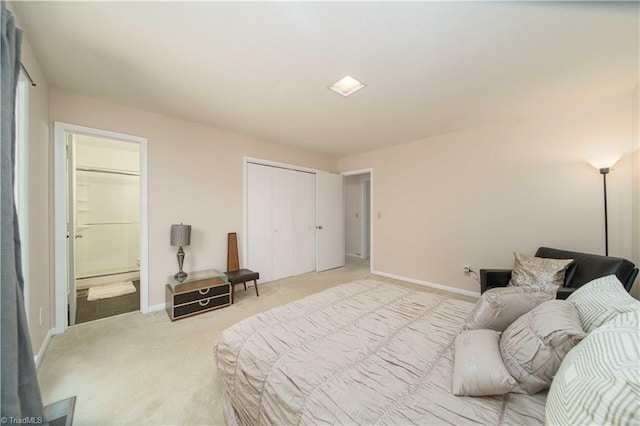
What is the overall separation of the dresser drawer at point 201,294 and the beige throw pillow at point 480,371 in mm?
2721

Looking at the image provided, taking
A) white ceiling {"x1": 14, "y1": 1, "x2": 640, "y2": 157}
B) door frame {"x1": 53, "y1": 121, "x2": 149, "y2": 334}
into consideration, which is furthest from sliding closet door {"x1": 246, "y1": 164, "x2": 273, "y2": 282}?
door frame {"x1": 53, "y1": 121, "x2": 149, "y2": 334}

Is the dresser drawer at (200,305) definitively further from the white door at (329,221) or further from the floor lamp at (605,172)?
the floor lamp at (605,172)

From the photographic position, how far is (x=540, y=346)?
0.90 m

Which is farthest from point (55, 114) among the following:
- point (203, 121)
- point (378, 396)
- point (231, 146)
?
point (378, 396)

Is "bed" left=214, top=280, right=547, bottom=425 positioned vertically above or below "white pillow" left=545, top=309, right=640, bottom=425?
below

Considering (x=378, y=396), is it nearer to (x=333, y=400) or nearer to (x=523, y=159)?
(x=333, y=400)

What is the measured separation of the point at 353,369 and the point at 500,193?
10.8 ft

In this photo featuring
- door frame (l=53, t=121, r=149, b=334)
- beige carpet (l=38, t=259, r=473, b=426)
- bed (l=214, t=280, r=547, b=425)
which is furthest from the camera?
door frame (l=53, t=121, r=149, b=334)

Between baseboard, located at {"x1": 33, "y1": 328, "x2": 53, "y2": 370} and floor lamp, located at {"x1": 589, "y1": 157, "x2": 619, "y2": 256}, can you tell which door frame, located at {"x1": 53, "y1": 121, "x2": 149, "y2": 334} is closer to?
baseboard, located at {"x1": 33, "y1": 328, "x2": 53, "y2": 370}

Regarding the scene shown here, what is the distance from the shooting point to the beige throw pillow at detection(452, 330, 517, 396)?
0.86m

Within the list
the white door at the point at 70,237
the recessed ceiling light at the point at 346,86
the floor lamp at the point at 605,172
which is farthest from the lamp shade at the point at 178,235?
the floor lamp at the point at 605,172

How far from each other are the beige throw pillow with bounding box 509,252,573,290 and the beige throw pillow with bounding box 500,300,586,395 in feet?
5.21

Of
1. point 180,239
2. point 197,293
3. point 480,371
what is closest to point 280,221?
point 180,239

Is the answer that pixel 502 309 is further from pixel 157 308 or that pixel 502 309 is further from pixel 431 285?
pixel 157 308
